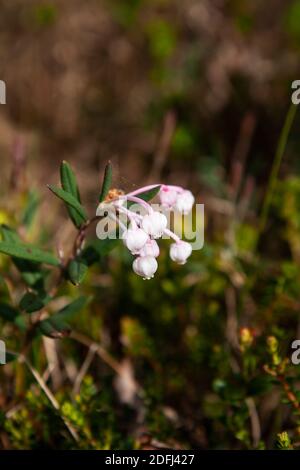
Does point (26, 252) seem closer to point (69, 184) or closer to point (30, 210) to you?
point (69, 184)

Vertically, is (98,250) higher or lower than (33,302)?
higher

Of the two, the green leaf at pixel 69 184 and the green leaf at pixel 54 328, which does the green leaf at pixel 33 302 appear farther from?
the green leaf at pixel 69 184

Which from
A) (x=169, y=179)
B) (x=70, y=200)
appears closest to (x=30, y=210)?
(x=70, y=200)

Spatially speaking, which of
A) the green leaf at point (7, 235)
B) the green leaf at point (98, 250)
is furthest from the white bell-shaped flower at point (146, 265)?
the green leaf at point (7, 235)

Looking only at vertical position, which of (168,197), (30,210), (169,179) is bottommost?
(168,197)

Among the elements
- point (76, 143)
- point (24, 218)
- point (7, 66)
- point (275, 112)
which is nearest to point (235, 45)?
point (275, 112)

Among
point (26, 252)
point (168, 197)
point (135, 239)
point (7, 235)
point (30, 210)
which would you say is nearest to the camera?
point (135, 239)
